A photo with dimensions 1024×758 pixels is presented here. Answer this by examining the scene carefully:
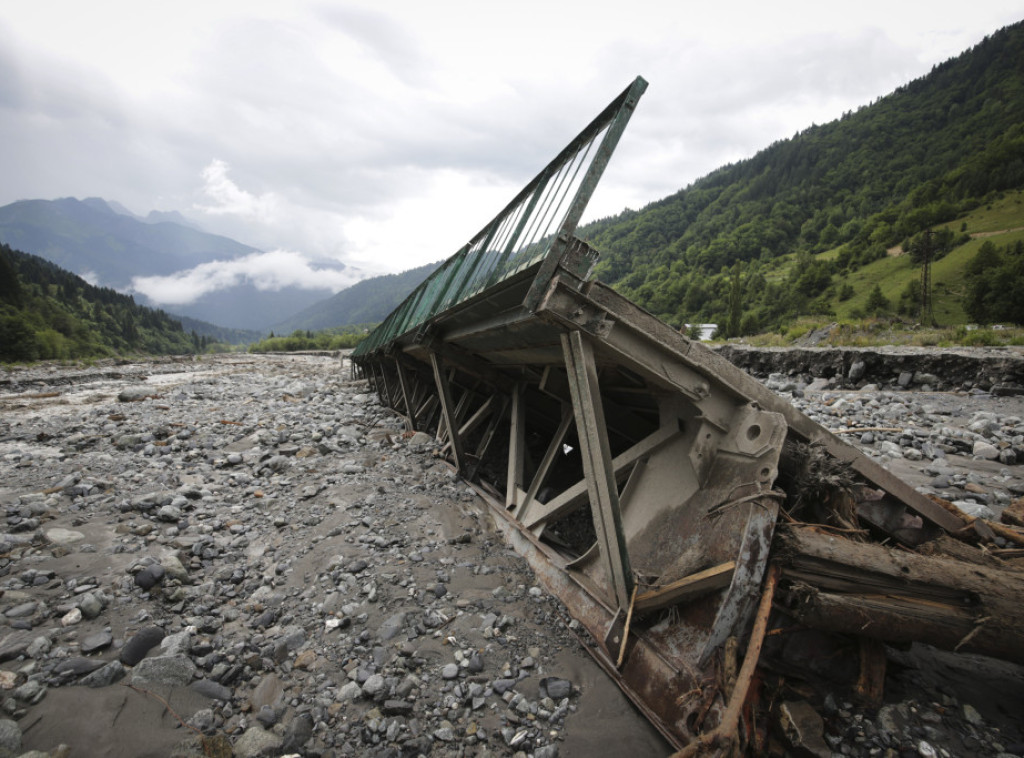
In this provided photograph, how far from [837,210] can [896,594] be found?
5189 inches

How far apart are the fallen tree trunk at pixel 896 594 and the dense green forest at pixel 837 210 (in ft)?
163

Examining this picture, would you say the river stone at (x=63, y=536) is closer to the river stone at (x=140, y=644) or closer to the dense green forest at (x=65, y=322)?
the river stone at (x=140, y=644)

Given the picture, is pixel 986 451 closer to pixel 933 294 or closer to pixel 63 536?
pixel 63 536

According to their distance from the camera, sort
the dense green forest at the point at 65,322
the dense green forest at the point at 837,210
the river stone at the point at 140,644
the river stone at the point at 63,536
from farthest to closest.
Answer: the dense green forest at the point at 837,210 < the dense green forest at the point at 65,322 < the river stone at the point at 63,536 < the river stone at the point at 140,644

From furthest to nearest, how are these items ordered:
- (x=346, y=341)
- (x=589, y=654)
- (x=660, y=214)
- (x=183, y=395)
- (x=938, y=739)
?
(x=660, y=214)
(x=346, y=341)
(x=183, y=395)
(x=589, y=654)
(x=938, y=739)

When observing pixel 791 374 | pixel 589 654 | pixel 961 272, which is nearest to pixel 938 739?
pixel 589 654

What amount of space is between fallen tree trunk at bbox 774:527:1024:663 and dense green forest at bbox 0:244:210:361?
42437 mm

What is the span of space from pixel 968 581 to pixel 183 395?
1641 cm

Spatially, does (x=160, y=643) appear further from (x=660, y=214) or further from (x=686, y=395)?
(x=660, y=214)

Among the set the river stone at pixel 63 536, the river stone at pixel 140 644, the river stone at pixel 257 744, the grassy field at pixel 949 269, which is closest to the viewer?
the river stone at pixel 257 744

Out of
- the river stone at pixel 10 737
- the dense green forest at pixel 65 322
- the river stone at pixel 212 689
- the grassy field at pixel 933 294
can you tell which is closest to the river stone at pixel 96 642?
the river stone at pixel 10 737

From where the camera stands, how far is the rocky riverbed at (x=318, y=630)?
2.32m

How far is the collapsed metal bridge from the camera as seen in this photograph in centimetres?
222

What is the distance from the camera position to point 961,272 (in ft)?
166
